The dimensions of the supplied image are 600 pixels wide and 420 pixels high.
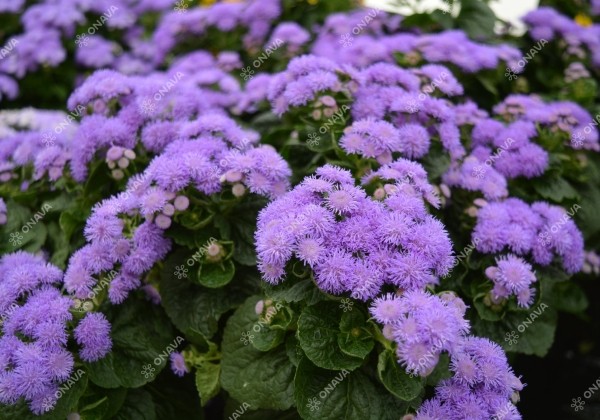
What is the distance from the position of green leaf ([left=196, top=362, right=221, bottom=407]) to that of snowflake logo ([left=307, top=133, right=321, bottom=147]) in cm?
107

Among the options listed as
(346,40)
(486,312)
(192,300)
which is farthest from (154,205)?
(346,40)

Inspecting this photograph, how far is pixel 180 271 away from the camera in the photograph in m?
2.58

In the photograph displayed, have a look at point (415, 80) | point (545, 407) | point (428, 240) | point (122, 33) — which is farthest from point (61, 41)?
point (545, 407)

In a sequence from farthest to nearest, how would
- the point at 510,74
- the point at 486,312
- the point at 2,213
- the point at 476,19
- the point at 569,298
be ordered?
the point at 476,19 < the point at 510,74 < the point at 569,298 < the point at 2,213 < the point at 486,312

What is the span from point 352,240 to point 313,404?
1.89 ft

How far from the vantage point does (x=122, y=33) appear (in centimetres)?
537

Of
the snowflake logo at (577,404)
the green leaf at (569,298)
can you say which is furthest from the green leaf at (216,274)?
the snowflake logo at (577,404)

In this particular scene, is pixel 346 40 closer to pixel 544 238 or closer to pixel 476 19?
pixel 476 19

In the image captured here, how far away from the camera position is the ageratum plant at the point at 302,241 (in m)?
2.02

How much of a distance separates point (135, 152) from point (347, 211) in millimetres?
1268

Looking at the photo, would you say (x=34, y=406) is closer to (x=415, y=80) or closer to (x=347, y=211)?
(x=347, y=211)

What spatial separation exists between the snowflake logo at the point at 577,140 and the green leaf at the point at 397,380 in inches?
78.2

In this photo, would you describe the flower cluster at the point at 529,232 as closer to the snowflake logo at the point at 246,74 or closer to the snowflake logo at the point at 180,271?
the snowflake logo at the point at 180,271

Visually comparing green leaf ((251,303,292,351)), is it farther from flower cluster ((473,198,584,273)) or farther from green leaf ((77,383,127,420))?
flower cluster ((473,198,584,273))
